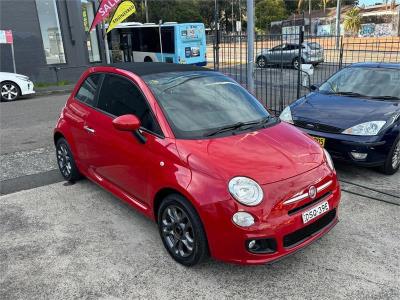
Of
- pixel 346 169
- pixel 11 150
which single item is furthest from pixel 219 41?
pixel 11 150

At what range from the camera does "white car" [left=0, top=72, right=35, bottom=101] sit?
1230 cm

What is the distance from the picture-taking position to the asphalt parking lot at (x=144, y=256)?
2.99 metres

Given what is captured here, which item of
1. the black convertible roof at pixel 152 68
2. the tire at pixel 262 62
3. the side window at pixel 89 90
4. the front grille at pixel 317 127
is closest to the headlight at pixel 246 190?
the black convertible roof at pixel 152 68

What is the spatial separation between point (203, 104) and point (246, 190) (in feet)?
3.96

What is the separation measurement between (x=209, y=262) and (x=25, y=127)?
678 cm

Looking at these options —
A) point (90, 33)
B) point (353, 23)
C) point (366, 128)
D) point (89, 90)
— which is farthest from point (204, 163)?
point (353, 23)

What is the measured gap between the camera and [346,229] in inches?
152

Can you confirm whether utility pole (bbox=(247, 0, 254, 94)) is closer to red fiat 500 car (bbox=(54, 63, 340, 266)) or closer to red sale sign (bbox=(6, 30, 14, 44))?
red fiat 500 car (bbox=(54, 63, 340, 266))

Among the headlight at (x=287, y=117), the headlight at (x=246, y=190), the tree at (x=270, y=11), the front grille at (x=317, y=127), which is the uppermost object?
the tree at (x=270, y=11)

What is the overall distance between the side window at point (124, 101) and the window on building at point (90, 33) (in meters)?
14.5

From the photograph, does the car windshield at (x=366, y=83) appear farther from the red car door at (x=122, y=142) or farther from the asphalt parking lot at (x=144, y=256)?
the red car door at (x=122, y=142)

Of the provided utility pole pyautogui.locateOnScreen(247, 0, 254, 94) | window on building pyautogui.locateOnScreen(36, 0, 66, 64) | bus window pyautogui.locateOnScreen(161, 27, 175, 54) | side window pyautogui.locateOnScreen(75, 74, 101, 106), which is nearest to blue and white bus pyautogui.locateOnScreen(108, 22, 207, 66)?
bus window pyautogui.locateOnScreen(161, 27, 175, 54)

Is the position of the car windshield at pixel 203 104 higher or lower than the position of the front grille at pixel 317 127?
higher

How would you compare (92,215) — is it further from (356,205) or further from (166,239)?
(356,205)
